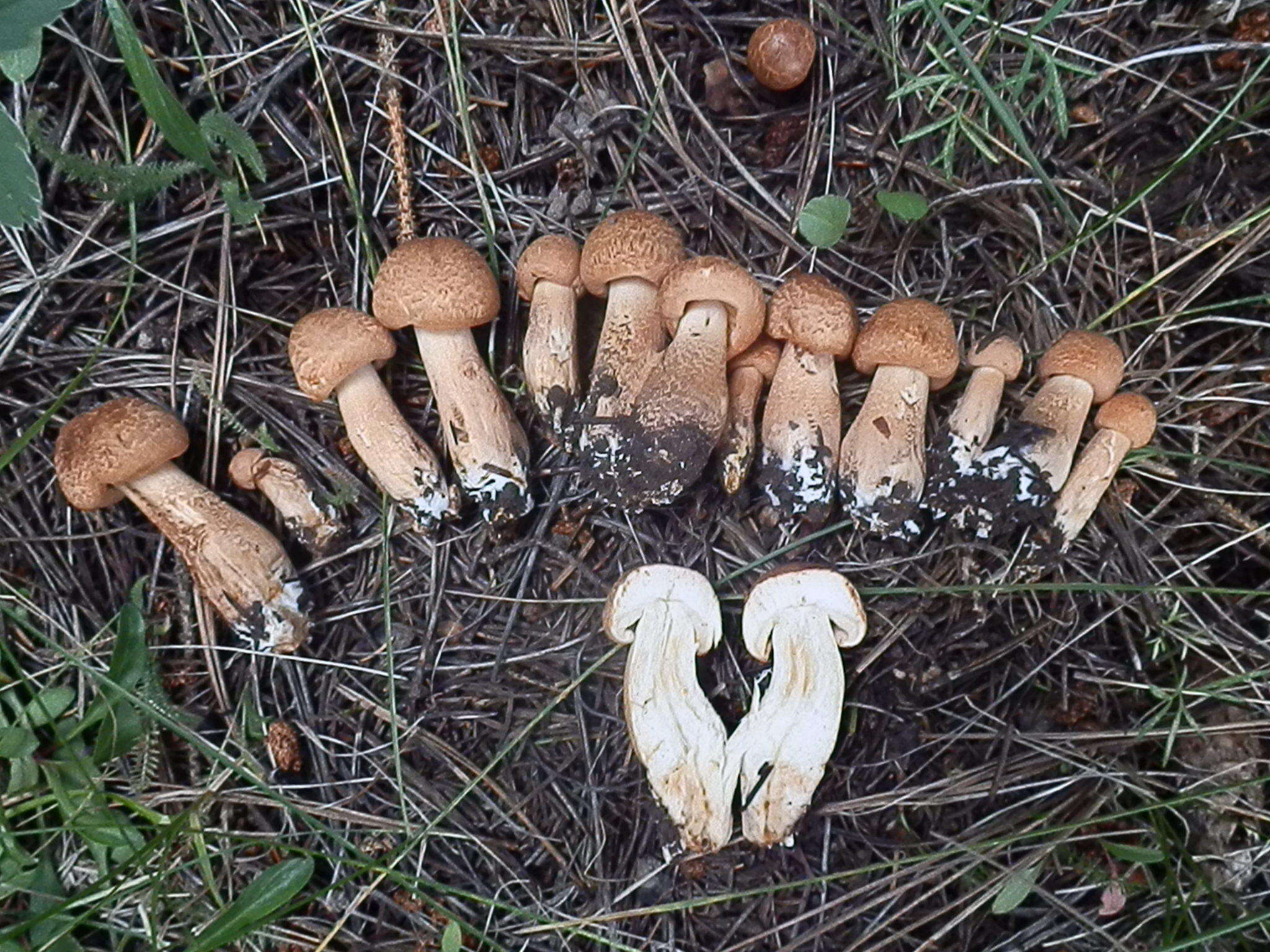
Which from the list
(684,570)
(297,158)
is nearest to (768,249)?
(684,570)

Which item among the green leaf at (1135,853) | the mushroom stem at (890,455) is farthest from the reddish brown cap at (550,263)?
the green leaf at (1135,853)

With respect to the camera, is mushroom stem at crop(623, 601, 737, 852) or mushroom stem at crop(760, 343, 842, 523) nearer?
mushroom stem at crop(623, 601, 737, 852)

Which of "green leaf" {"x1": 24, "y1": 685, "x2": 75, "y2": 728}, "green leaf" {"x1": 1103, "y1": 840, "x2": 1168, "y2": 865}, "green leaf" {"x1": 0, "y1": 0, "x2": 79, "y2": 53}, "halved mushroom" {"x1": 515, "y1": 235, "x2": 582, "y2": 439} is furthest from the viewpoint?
"halved mushroom" {"x1": 515, "y1": 235, "x2": 582, "y2": 439}

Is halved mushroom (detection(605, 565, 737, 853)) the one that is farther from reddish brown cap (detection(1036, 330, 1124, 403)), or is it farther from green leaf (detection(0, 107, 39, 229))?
green leaf (detection(0, 107, 39, 229))

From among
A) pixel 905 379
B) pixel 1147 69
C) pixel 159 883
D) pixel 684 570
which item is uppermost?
pixel 1147 69

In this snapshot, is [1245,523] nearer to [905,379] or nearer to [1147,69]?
[905,379]

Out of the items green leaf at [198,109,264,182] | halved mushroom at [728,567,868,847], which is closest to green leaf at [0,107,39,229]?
green leaf at [198,109,264,182]
